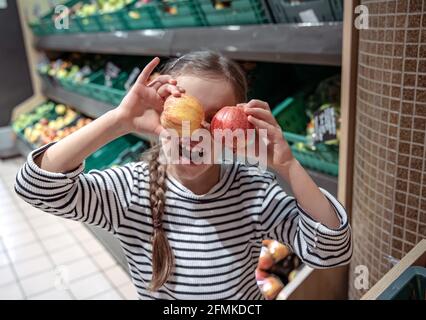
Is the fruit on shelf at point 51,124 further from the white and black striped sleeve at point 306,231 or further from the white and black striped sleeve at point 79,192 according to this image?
the white and black striped sleeve at point 306,231

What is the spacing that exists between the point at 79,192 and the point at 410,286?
67 cm

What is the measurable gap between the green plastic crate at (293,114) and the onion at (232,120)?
1.00m

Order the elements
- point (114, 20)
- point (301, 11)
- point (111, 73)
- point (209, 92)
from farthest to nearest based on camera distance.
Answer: point (111, 73), point (114, 20), point (301, 11), point (209, 92)

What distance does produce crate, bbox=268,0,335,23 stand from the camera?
1.34 m

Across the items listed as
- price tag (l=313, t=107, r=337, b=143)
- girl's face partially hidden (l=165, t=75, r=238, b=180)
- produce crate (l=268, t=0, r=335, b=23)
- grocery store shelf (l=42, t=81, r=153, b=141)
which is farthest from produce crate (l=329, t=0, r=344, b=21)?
grocery store shelf (l=42, t=81, r=153, b=141)

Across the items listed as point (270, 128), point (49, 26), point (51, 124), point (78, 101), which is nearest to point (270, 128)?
point (270, 128)

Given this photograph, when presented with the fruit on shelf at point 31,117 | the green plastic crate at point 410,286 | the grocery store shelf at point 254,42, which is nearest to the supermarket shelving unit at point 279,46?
the grocery store shelf at point 254,42

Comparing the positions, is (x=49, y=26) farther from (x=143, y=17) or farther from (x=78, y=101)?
(x=143, y=17)

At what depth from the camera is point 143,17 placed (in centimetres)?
234

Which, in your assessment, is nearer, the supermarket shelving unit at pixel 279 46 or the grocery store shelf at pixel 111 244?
the supermarket shelving unit at pixel 279 46

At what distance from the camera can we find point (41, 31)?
4.13 m

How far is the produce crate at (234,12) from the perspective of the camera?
1.58 metres

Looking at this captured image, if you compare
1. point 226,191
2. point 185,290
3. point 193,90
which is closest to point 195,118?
point 193,90
